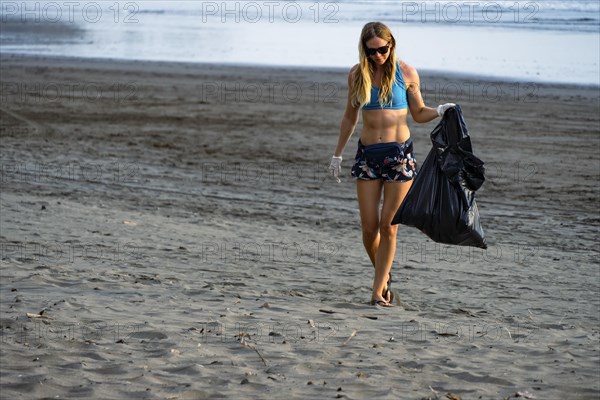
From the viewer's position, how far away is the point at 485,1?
57781 millimetres

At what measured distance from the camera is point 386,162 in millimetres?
6082

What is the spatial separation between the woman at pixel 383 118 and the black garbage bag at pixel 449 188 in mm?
169

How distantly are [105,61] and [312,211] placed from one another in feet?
67.0

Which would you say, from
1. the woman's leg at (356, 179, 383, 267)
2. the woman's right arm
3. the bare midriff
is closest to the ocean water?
the woman's leg at (356, 179, 383, 267)

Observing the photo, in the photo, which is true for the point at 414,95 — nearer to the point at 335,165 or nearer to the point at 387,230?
the point at 335,165

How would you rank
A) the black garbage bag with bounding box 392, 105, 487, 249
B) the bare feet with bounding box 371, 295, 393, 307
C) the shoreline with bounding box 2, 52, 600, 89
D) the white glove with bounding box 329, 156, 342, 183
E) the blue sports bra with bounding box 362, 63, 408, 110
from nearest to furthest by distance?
1. the black garbage bag with bounding box 392, 105, 487, 249
2. the blue sports bra with bounding box 362, 63, 408, 110
3. the white glove with bounding box 329, 156, 342, 183
4. the bare feet with bounding box 371, 295, 393, 307
5. the shoreline with bounding box 2, 52, 600, 89

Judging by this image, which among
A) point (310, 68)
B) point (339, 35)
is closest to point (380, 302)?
point (310, 68)

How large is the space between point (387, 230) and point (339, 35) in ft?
109

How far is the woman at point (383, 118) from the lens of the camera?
591 cm

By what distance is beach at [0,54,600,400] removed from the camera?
4926mm

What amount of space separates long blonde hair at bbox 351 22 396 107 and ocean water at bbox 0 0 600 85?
17368mm

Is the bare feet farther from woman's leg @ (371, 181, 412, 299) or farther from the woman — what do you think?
the woman

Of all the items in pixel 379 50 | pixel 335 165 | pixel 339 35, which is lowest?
pixel 335 165

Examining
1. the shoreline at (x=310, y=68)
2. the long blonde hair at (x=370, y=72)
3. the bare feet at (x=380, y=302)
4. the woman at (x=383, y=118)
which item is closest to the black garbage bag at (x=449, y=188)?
the woman at (x=383, y=118)
